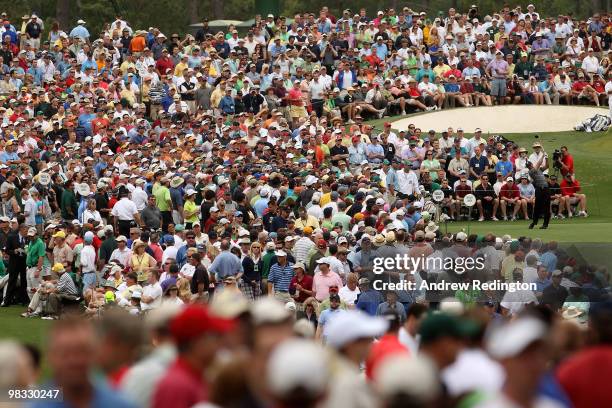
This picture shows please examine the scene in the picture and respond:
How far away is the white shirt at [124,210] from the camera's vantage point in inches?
1088

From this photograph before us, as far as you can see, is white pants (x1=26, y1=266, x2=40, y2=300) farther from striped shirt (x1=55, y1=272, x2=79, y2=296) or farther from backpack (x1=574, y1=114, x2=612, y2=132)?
backpack (x1=574, y1=114, x2=612, y2=132)

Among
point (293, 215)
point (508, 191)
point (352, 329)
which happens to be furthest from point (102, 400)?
point (508, 191)

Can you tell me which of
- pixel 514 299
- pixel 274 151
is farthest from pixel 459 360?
pixel 274 151

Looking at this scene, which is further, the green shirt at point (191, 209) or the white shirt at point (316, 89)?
the white shirt at point (316, 89)

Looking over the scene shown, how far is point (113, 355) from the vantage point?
733 cm

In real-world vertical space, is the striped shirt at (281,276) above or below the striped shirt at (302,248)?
below

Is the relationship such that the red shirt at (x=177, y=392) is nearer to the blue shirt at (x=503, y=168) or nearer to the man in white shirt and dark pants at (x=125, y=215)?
the man in white shirt and dark pants at (x=125, y=215)

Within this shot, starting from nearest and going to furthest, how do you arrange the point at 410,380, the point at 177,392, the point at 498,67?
the point at 410,380, the point at 177,392, the point at 498,67

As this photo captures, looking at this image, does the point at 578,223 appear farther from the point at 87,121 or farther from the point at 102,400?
the point at 102,400

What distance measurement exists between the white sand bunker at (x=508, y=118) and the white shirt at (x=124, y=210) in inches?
496

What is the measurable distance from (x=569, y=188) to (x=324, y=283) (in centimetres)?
1139

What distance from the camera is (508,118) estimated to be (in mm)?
40375

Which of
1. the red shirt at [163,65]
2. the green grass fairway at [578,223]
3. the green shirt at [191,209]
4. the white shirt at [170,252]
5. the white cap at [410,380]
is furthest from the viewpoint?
the red shirt at [163,65]

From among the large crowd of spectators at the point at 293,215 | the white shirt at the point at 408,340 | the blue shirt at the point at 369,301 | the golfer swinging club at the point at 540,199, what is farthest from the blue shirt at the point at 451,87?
the white shirt at the point at 408,340
